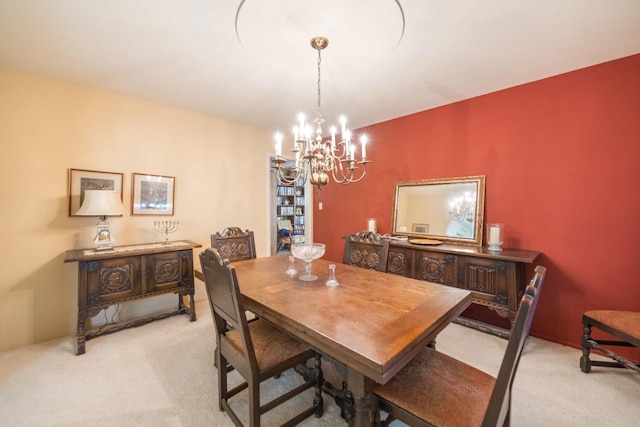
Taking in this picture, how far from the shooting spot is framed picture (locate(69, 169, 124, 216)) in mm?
2504

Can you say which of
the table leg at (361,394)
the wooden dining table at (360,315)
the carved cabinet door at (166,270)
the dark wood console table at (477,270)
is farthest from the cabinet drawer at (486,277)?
the carved cabinet door at (166,270)

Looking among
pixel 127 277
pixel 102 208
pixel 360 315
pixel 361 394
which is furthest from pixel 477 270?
pixel 102 208

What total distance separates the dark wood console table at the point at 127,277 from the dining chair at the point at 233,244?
0.55m

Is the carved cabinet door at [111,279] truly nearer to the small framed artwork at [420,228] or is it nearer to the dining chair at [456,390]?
the dining chair at [456,390]

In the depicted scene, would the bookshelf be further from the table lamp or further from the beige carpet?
the beige carpet

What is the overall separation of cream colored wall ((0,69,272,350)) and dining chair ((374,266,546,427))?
2.99 meters

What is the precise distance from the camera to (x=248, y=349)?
4.05 ft

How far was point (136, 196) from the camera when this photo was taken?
9.46 ft

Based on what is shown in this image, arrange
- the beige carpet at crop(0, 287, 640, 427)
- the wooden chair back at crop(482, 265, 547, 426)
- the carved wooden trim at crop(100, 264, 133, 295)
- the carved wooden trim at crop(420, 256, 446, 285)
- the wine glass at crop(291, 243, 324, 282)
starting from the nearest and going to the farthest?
the wooden chair back at crop(482, 265, 547, 426), the beige carpet at crop(0, 287, 640, 427), the wine glass at crop(291, 243, 324, 282), the carved wooden trim at crop(100, 264, 133, 295), the carved wooden trim at crop(420, 256, 446, 285)

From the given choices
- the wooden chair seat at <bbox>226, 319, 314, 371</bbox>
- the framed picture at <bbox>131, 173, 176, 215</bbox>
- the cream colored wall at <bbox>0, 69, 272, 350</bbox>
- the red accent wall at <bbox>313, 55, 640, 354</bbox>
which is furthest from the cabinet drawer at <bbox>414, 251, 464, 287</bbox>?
the framed picture at <bbox>131, 173, 176, 215</bbox>

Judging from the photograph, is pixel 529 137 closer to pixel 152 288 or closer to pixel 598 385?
pixel 598 385

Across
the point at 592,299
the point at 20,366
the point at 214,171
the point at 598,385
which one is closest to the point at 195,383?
the point at 20,366

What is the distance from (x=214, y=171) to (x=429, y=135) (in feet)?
9.32

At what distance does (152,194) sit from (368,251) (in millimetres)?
2555
